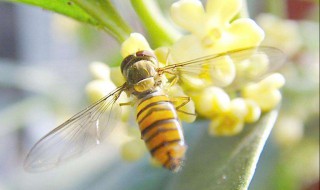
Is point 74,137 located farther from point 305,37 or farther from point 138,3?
point 305,37

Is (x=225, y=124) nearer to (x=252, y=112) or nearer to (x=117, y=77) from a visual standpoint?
(x=252, y=112)

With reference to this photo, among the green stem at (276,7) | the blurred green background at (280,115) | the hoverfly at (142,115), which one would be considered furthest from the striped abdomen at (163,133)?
the green stem at (276,7)

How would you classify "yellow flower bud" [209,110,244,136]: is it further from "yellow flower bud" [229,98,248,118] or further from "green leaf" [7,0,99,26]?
"green leaf" [7,0,99,26]

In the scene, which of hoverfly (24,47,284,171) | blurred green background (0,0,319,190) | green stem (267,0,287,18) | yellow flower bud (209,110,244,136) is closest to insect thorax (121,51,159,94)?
hoverfly (24,47,284,171)

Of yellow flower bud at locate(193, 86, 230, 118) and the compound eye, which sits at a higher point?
the compound eye

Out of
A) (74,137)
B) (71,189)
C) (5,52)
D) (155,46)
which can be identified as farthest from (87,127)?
(5,52)

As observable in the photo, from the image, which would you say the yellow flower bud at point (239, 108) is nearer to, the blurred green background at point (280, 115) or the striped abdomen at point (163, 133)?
the striped abdomen at point (163, 133)

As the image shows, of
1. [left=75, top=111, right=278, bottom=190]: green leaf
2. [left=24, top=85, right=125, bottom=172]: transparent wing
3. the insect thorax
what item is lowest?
[left=75, top=111, right=278, bottom=190]: green leaf
